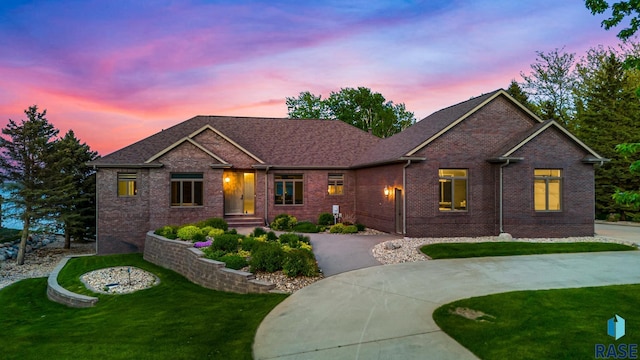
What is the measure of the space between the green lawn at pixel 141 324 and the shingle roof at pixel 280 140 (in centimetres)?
948

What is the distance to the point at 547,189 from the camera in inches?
643

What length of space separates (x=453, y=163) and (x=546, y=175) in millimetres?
4308

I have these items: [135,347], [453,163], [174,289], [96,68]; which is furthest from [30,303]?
[453,163]

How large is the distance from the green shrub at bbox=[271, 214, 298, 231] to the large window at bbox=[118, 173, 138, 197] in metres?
7.25

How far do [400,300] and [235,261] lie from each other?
16.5 ft

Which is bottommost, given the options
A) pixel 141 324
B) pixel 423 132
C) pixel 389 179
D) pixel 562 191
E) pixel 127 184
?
pixel 141 324

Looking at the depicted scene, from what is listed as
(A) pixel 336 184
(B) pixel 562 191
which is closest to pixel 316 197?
(A) pixel 336 184

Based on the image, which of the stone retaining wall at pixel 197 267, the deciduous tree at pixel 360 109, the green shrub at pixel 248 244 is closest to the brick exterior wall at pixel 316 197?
the stone retaining wall at pixel 197 267

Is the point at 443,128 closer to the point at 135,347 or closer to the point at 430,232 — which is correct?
the point at 430,232

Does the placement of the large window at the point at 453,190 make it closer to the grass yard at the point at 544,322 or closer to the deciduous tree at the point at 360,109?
the grass yard at the point at 544,322

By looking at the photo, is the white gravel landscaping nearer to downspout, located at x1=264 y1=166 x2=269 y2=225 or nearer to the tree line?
downspout, located at x1=264 y1=166 x2=269 y2=225

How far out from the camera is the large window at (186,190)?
18.6 m

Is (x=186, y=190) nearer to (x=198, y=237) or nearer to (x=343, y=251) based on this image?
(x=198, y=237)

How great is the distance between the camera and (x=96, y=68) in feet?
59.7
